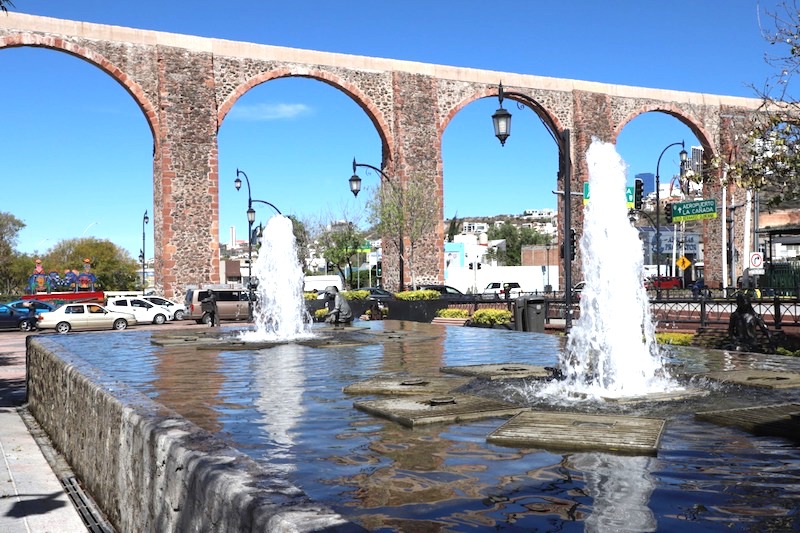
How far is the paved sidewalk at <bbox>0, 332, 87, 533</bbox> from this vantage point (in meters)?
5.30

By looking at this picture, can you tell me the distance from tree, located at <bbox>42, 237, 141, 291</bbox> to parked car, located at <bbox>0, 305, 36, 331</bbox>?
40456mm

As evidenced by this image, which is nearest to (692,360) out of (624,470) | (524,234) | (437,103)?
(624,470)

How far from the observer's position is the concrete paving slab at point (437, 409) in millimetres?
4930

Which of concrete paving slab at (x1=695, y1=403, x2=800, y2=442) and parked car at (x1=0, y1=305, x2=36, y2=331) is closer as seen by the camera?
concrete paving slab at (x1=695, y1=403, x2=800, y2=442)

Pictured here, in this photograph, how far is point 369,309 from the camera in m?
25.2

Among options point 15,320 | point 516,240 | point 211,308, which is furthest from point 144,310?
point 516,240

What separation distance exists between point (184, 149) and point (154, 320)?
667 centimetres

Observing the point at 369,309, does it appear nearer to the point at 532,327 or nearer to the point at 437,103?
the point at 532,327

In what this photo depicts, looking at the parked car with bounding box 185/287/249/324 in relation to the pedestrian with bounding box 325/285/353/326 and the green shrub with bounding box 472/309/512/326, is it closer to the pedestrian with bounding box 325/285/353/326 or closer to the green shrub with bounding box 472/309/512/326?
the pedestrian with bounding box 325/285/353/326

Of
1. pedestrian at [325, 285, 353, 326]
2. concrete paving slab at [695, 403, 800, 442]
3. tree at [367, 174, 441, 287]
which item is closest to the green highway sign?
tree at [367, 174, 441, 287]

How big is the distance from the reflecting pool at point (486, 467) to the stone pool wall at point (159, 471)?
0.96 feet

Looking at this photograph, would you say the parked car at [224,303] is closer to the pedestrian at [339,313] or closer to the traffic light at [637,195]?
the pedestrian at [339,313]

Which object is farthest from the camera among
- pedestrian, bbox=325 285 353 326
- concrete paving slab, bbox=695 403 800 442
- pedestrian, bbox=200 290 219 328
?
pedestrian, bbox=200 290 219 328

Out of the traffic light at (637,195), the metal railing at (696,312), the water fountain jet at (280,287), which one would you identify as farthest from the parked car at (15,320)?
the traffic light at (637,195)
